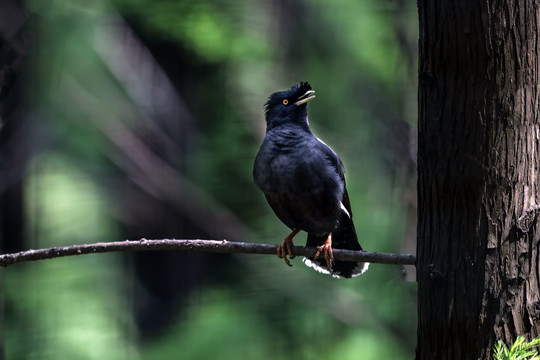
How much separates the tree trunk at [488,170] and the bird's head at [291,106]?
3.46ft

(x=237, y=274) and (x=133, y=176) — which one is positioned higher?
(x=133, y=176)

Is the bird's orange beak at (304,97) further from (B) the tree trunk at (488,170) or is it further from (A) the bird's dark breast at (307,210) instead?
(B) the tree trunk at (488,170)

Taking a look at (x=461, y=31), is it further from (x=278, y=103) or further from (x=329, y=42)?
(x=329, y=42)

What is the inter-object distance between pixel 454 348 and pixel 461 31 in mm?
574

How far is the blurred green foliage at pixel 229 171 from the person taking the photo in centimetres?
270

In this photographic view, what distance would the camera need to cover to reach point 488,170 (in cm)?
108

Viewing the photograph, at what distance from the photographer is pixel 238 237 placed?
110 inches

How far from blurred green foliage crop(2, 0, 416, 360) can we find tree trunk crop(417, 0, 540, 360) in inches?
61.8

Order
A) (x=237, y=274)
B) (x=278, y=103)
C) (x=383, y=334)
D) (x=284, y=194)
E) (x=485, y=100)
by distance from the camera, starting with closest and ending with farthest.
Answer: (x=485, y=100) < (x=284, y=194) < (x=278, y=103) < (x=383, y=334) < (x=237, y=274)

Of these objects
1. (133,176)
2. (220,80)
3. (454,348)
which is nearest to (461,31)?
(454,348)

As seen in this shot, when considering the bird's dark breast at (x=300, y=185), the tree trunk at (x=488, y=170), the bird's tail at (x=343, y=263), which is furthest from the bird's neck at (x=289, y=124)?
the tree trunk at (x=488, y=170)

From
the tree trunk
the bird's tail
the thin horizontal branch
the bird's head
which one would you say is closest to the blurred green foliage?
the bird's tail

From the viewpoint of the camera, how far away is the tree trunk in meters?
1.07

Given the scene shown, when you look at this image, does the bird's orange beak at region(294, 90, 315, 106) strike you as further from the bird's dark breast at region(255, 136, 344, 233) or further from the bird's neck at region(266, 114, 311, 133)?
the bird's dark breast at region(255, 136, 344, 233)
